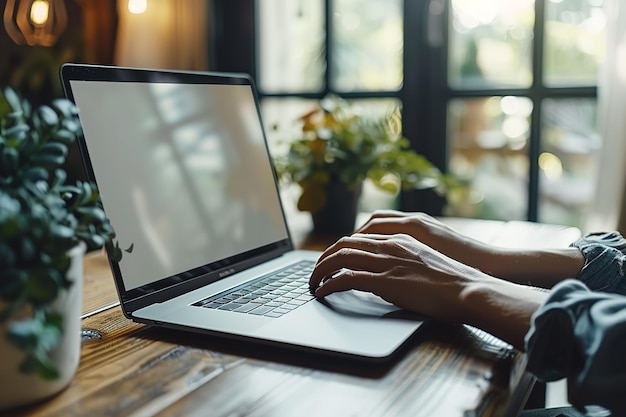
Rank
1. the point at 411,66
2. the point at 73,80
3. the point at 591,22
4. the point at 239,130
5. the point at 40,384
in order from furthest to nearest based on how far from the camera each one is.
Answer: the point at 411,66 < the point at 591,22 < the point at 239,130 < the point at 73,80 < the point at 40,384

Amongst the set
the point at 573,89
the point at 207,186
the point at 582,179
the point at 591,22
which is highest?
the point at 591,22

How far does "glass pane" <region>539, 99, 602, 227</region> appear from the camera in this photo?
6.37ft

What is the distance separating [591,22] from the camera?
1901 millimetres

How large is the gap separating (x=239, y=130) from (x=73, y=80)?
360 mm

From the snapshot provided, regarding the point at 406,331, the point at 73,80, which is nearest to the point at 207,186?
the point at 73,80

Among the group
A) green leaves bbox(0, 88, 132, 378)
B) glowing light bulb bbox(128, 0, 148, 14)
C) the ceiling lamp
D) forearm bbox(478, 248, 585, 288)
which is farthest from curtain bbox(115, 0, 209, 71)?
green leaves bbox(0, 88, 132, 378)

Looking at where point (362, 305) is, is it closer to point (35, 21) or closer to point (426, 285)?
point (426, 285)

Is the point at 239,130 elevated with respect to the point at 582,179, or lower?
elevated

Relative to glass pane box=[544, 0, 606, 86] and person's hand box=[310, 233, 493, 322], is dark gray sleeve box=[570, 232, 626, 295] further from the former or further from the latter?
glass pane box=[544, 0, 606, 86]

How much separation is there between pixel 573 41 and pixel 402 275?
145cm

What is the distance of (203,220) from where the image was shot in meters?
0.96

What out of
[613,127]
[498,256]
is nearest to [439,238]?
[498,256]

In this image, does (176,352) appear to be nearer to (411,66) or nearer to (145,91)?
(145,91)

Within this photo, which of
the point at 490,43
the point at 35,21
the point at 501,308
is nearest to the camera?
the point at 501,308
